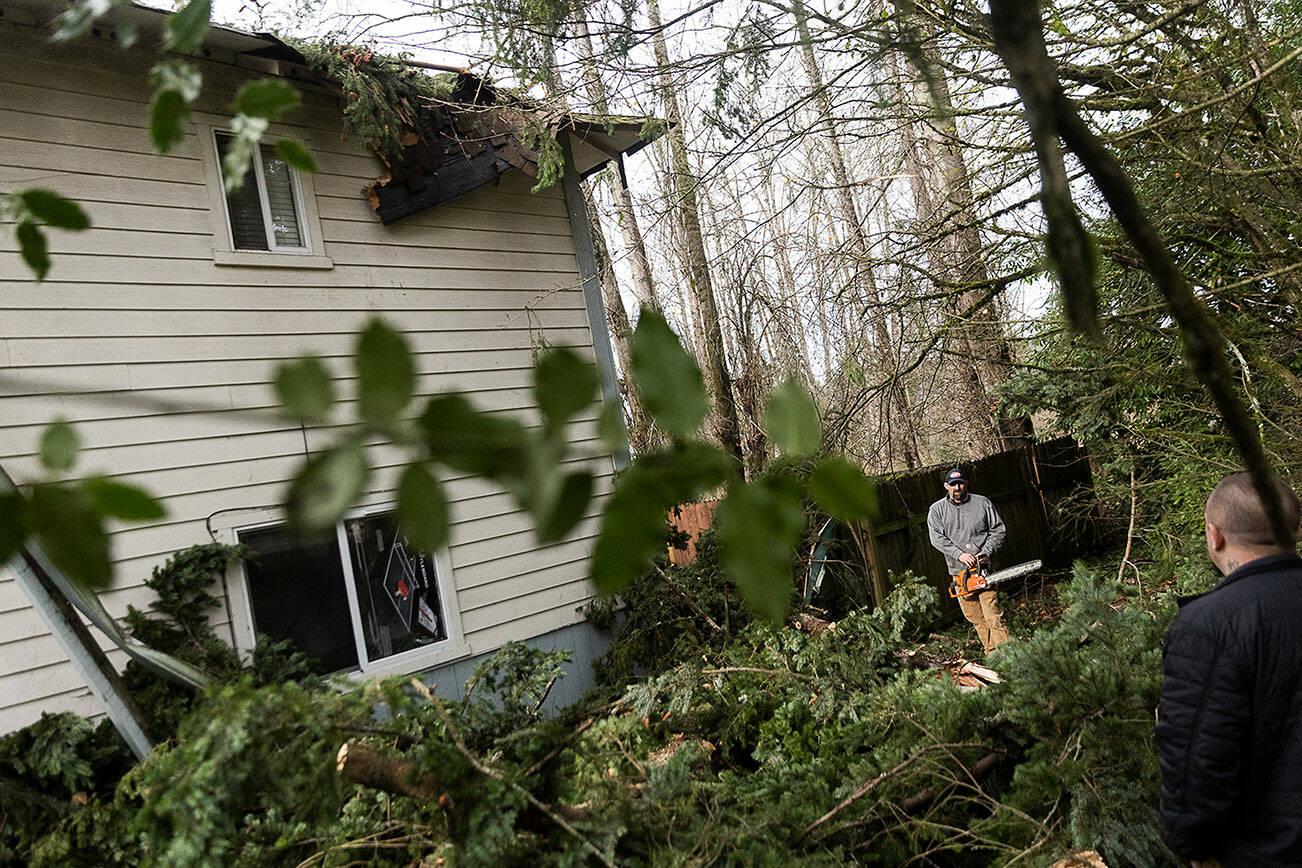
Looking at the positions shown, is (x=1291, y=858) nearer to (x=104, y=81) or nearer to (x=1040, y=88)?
(x=1040, y=88)

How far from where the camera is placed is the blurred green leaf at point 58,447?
42 centimetres

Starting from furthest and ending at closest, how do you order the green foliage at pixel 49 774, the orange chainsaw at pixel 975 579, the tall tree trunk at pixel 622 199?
the orange chainsaw at pixel 975 579
the tall tree trunk at pixel 622 199
the green foliage at pixel 49 774

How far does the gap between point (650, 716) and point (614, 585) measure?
177 inches

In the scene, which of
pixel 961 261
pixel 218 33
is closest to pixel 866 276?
pixel 961 261

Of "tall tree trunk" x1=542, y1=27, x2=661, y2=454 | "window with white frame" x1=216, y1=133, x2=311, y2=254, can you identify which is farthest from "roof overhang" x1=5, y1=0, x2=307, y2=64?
"tall tree trunk" x1=542, y1=27, x2=661, y2=454

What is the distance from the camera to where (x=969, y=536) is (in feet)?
25.4

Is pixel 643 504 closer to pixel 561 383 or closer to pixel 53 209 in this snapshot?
pixel 561 383

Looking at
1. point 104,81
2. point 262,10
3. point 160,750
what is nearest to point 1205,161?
point 160,750

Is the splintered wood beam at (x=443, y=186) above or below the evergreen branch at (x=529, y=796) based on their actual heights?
above

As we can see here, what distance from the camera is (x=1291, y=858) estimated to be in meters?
2.23

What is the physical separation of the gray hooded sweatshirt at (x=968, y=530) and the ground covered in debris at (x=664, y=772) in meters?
3.34

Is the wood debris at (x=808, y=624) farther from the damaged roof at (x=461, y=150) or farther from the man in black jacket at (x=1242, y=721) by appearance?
the damaged roof at (x=461, y=150)

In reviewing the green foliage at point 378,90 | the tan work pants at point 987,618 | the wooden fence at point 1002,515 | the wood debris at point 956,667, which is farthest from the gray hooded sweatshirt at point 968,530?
the green foliage at point 378,90

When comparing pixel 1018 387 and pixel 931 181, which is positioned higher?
pixel 931 181
